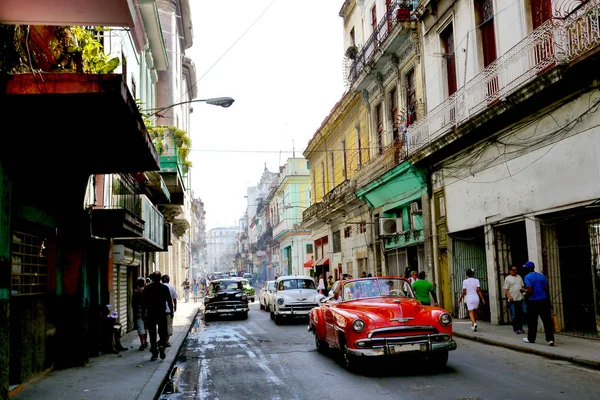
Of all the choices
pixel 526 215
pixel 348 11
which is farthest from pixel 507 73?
pixel 348 11

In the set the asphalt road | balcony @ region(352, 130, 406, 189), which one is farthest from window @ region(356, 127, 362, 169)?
the asphalt road

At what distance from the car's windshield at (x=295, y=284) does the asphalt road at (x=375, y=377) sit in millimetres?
8103

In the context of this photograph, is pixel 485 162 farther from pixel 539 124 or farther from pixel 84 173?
pixel 84 173

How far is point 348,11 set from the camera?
98.6 ft

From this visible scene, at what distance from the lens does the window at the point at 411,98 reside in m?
21.6

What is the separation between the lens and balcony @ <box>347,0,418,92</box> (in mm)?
20858

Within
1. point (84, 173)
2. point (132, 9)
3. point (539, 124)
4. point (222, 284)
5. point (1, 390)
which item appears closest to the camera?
point (132, 9)

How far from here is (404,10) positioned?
822 inches

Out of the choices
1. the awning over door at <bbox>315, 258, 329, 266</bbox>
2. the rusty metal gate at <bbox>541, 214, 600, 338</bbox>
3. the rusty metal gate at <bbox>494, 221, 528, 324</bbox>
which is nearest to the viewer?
the rusty metal gate at <bbox>541, 214, 600, 338</bbox>

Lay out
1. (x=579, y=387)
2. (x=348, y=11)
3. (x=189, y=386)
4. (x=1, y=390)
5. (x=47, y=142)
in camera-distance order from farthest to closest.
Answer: (x=348, y=11) < (x=189, y=386) < (x=47, y=142) < (x=579, y=387) < (x=1, y=390)

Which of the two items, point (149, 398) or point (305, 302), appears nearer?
point (149, 398)

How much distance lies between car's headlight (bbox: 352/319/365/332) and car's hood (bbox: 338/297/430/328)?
153 millimetres

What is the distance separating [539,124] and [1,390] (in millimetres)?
12027

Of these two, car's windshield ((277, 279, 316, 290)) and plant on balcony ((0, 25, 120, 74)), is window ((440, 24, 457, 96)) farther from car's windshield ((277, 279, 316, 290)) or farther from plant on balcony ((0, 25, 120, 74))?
plant on balcony ((0, 25, 120, 74))
